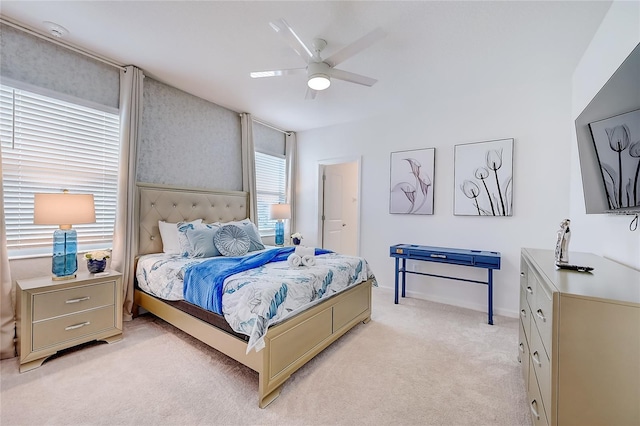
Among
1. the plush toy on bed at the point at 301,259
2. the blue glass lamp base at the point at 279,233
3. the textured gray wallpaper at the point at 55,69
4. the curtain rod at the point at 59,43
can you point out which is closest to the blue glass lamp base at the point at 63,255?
the textured gray wallpaper at the point at 55,69

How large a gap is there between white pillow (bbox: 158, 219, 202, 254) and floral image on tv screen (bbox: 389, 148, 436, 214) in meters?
2.89

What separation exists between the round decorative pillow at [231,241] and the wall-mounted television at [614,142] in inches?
115

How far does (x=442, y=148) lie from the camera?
3629 millimetres

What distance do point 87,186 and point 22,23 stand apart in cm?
137

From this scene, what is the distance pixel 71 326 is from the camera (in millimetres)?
2160

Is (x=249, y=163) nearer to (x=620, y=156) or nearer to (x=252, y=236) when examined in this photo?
(x=252, y=236)

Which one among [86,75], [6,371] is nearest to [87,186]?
[86,75]

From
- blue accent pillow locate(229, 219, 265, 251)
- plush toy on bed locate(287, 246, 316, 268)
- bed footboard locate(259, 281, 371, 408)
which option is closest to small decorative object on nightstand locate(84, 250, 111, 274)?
blue accent pillow locate(229, 219, 265, 251)

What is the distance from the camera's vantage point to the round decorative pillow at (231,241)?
2854mm

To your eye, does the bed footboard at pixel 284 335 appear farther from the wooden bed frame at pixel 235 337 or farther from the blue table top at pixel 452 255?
the blue table top at pixel 452 255

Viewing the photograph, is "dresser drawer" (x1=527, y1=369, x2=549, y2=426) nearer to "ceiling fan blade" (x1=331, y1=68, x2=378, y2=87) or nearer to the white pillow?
"ceiling fan blade" (x1=331, y1=68, x2=378, y2=87)

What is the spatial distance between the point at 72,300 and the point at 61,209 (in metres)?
0.74

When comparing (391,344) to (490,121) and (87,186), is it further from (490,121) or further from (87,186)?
(87,186)

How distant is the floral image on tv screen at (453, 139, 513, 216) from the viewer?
10.4 feet
